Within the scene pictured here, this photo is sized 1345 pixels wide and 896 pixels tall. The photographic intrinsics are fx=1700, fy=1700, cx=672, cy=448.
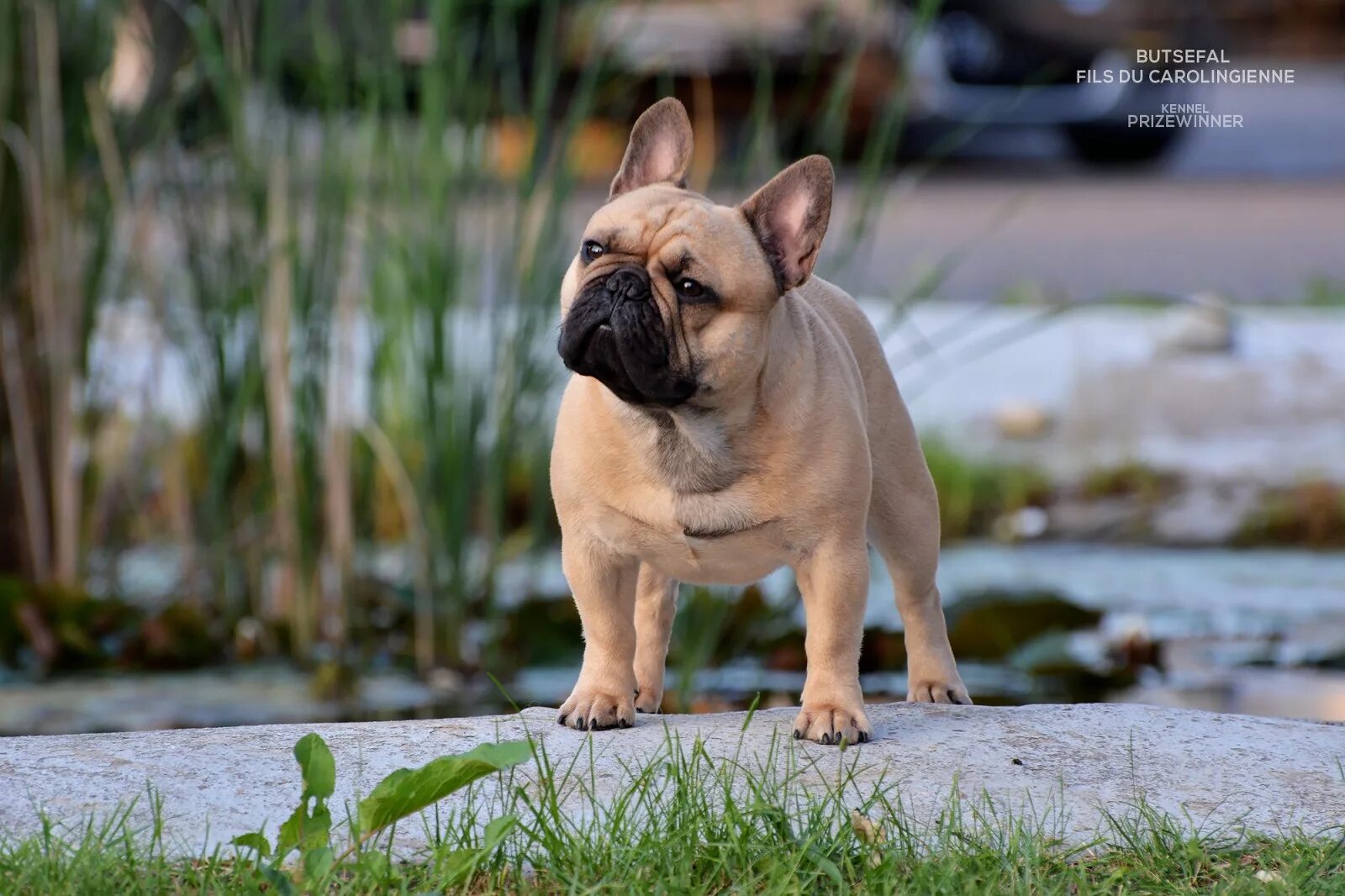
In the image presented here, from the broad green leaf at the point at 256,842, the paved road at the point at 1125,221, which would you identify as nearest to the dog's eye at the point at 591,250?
the broad green leaf at the point at 256,842

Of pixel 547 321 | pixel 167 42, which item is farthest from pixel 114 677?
pixel 167 42

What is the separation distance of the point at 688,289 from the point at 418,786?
0.79 m

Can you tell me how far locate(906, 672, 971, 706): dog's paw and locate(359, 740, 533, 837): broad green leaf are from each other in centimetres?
101

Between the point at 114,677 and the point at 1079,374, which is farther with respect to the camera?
the point at 1079,374

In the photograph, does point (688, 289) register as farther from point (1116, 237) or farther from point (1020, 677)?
point (1116, 237)

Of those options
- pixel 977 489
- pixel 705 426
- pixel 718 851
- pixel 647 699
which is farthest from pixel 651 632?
pixel 977 489

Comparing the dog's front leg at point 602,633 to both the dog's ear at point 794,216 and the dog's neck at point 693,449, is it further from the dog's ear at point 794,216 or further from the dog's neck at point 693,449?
the dog's ear at point 794,216

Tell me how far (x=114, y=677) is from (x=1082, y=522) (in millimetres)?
3396

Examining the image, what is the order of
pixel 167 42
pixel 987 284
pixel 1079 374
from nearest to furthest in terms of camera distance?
1. pixel 167 42
2. pixel 1079 374
3. pixel 987 284

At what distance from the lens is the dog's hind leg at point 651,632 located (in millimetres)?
2920

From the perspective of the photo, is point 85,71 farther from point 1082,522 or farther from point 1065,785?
point 1082,522

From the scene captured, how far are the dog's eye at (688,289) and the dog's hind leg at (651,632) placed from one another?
63 centimetres

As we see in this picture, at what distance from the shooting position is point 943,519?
6.00 meters

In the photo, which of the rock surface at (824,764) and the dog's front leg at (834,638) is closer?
the rock surface at (824,764)
